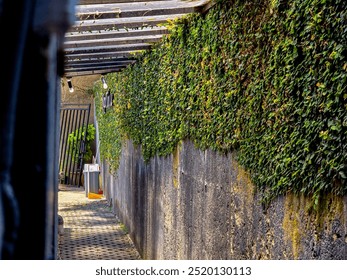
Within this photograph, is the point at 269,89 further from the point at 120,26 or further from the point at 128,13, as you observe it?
the point at 120,26

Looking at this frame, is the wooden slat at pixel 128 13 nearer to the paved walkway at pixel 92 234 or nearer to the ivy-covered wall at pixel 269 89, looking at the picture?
the ivy-covered wall at pixel 269 89

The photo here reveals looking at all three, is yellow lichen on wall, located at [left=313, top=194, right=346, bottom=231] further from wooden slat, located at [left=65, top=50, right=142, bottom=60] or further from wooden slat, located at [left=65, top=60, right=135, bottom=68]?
wooden slat, located at [left=65, top=60, right=135, bottom=68]

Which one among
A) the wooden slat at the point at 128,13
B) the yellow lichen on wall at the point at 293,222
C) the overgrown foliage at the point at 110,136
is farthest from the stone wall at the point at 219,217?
the overgrown foliage at the point at 110,136

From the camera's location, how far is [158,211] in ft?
24.2

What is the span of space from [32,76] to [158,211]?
666cm

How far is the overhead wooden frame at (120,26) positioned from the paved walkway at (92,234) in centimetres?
287

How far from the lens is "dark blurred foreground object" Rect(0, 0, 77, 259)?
0.74 meters

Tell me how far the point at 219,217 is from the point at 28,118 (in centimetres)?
385

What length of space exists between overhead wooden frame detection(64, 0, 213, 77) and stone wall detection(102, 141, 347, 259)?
4.00 feet

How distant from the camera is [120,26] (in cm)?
606

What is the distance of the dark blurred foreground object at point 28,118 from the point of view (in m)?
0.74

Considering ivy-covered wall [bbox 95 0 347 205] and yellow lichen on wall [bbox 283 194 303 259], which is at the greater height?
ivy-covered wall [bbox 95 0 347 205]

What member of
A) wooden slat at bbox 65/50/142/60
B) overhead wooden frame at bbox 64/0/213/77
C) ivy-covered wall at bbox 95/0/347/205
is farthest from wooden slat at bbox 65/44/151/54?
ivy-covered wall at bbox 95/0/347/205
